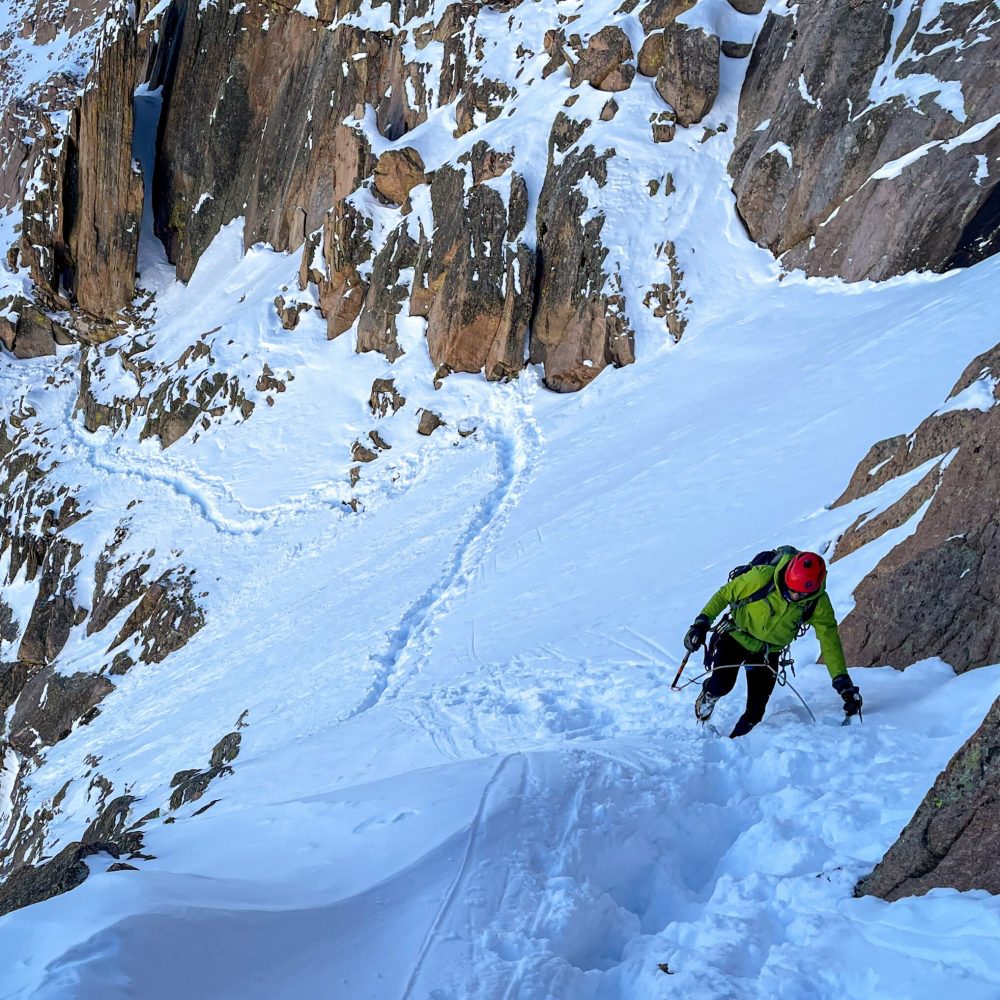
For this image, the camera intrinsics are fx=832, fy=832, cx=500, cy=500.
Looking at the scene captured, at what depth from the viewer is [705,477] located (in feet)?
43.0

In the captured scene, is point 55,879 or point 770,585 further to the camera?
point 770,585

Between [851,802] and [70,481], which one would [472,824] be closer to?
[851,802]

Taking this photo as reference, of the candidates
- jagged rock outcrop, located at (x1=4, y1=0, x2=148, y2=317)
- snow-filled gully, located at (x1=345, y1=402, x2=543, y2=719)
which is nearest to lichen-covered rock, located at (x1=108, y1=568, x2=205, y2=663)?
snow-filled gully, located at (x1=345, y1=402, x2=543, y2=719)

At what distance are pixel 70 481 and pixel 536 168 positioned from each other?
23.2 meters

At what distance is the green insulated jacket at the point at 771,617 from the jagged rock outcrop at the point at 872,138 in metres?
12.7

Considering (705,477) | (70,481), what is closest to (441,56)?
(70,481)

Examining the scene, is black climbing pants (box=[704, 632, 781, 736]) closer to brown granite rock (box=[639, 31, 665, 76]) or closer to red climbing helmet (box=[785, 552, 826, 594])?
red climbing helmet (box=[785, 552, 826, 594])

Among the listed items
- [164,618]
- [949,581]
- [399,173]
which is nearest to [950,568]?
[949,581]

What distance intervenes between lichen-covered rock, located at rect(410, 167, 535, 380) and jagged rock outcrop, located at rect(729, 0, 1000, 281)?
6.18 meters

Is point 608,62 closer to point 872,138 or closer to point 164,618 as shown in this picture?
point 872,138

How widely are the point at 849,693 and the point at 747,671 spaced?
0.71m

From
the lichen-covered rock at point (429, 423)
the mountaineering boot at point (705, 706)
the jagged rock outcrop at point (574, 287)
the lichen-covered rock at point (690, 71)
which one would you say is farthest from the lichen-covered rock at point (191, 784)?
the lichen-covered rock at point (690, 71)

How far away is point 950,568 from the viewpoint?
18.9ft

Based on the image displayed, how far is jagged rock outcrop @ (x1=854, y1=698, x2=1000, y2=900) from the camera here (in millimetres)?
3318
